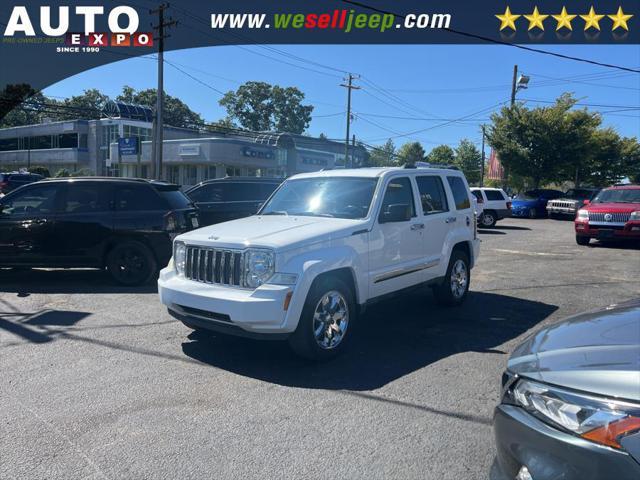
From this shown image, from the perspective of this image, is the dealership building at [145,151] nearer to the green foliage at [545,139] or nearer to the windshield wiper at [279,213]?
the green foliage at [545,139]

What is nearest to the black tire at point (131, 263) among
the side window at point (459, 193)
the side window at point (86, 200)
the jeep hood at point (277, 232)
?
the side window at point (86, 200)

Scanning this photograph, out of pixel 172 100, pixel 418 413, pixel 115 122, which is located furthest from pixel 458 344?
pixel 172 100

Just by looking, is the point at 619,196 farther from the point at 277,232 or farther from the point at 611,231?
the point at 277,232

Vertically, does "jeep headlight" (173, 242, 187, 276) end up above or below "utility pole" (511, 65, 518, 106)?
below

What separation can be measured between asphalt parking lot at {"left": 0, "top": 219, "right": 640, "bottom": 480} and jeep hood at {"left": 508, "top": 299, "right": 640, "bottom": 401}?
105 cm

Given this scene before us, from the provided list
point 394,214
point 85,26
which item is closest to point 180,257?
point 394,214

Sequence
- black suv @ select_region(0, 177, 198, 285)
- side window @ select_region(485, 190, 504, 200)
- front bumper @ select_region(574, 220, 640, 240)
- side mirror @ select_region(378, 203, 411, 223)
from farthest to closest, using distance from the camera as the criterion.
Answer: side window @ select_region(485, 190, 504, 200) → front bumper @ select_region(574, 220, 640, 240) → black suv @ select_region(0, 177, 198, 285) → side mirror @ select_region(378, 203, 411, 223)

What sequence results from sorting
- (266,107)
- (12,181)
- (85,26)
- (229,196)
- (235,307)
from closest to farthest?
(235,307) → (229,196) → (85,26) → (12,181) → (266,107)

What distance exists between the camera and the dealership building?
1585 inches

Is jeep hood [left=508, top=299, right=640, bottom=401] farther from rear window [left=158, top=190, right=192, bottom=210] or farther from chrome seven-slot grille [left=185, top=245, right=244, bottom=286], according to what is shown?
rear window [left=158, top=190, right=192, bottom=210]

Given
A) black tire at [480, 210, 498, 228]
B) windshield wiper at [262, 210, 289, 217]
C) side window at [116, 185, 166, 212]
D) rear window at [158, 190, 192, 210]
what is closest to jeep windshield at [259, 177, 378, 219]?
windshield wiper at [262, 210, 289, 217]

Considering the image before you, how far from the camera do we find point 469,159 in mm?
78625

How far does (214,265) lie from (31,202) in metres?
5.38

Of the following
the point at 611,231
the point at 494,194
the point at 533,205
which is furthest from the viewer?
the point at 533,205
